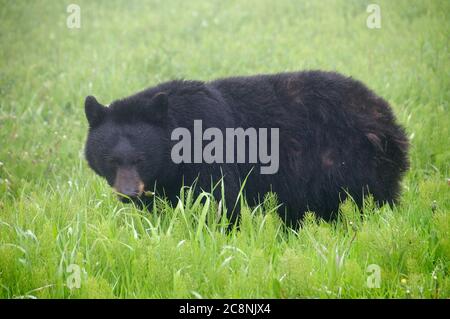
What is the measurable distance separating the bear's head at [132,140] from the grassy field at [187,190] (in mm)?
279

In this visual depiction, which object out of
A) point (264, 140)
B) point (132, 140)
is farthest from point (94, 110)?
point (264, 140)

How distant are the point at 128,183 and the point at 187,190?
0.49m

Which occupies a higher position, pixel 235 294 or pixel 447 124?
pixel 447 124

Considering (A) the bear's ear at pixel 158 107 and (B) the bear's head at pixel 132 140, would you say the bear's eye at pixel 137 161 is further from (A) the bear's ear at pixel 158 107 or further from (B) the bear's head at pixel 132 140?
(A) the bear's ear at pixel 158 107

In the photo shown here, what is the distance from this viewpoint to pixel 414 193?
603 centimetres

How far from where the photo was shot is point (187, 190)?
5367 mm

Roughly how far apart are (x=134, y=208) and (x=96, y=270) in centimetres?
91

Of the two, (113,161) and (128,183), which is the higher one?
(113,161)

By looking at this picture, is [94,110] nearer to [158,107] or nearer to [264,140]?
[158,107]

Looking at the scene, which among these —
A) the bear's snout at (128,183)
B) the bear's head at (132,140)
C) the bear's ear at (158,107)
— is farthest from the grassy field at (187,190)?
the bear's ear at (158,107)

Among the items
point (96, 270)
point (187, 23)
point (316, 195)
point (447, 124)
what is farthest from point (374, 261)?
point (187, 23)
